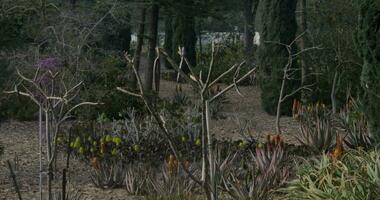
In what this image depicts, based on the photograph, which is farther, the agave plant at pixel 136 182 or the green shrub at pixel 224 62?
the green shrub at pixel 224 62

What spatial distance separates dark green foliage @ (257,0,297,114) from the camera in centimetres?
1512

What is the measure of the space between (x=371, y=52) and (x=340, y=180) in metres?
2.45

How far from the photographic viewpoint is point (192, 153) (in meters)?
8.76

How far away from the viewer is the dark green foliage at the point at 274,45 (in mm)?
15117

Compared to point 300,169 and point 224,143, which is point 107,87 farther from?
point 300,169

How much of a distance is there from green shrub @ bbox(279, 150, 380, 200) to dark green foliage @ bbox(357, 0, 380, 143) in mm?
1403

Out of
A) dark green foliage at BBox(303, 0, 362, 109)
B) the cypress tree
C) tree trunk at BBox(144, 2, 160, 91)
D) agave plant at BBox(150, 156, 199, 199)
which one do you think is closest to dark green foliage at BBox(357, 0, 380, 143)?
agave plant at BBox(150, 156, 199, 199)

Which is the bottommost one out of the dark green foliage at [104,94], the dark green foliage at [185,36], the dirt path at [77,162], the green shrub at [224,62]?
the dirt path at [77,162]

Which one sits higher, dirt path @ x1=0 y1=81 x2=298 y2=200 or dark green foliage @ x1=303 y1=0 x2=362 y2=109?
dark green foliage @ x1=303 y1=0 x2=362 y2=109

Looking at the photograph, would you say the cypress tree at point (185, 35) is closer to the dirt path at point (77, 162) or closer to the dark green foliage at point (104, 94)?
the dirt path at point (77, 162)

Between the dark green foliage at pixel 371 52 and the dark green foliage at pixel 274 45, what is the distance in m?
6.95

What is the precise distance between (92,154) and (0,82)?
10.1 ft

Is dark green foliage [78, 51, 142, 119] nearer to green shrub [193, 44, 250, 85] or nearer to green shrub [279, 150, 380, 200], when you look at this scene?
green shrub [193, 44, 250, 85]

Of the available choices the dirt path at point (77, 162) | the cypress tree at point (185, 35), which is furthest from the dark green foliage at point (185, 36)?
the dirt path at point (77, 162)
